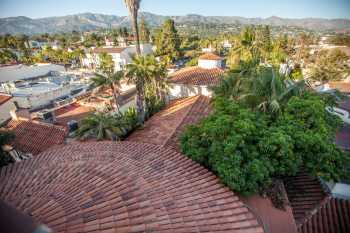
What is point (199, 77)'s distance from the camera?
86.4ft

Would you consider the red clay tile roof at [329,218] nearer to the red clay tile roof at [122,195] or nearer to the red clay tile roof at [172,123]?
the red clay tile roof at [122,195]

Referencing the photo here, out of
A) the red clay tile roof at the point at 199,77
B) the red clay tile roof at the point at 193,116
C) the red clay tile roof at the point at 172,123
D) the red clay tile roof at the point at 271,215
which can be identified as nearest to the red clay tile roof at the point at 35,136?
the red clay tile roof at the point at 172,123

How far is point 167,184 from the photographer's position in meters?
A: 8.62

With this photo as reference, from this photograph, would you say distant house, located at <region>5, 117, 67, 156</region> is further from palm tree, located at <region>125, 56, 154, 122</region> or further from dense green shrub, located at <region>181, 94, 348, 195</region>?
dense green shrub, located at <region>181, 94, 348, 195</region>

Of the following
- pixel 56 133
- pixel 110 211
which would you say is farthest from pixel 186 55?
pixel 110 211

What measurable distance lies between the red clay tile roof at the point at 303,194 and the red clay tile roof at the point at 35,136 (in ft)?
62.4

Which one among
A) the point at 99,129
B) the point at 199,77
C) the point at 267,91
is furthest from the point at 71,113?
the point at 267,91

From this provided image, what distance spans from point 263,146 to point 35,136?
807 inches

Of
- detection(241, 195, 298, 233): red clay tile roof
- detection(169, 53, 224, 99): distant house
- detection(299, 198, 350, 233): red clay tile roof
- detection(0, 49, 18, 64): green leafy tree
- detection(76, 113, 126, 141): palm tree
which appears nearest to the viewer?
detection(241, 195, 298, 233): red clay tile roof

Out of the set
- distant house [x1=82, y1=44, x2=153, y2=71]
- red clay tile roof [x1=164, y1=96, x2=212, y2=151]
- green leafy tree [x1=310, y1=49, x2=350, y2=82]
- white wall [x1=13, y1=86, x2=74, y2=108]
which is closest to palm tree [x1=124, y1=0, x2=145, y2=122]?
red clay tile roof [x1=164, y1=96, x2=212, y2=151]

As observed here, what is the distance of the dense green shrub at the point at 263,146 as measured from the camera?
9.79 metres

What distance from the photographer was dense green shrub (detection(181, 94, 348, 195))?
32.1ft

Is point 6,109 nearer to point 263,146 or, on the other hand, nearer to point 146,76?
point 146,76

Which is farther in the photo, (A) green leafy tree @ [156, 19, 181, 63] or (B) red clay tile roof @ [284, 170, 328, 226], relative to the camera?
(A) green leafy tree @ [156, 19, 181, 63]
